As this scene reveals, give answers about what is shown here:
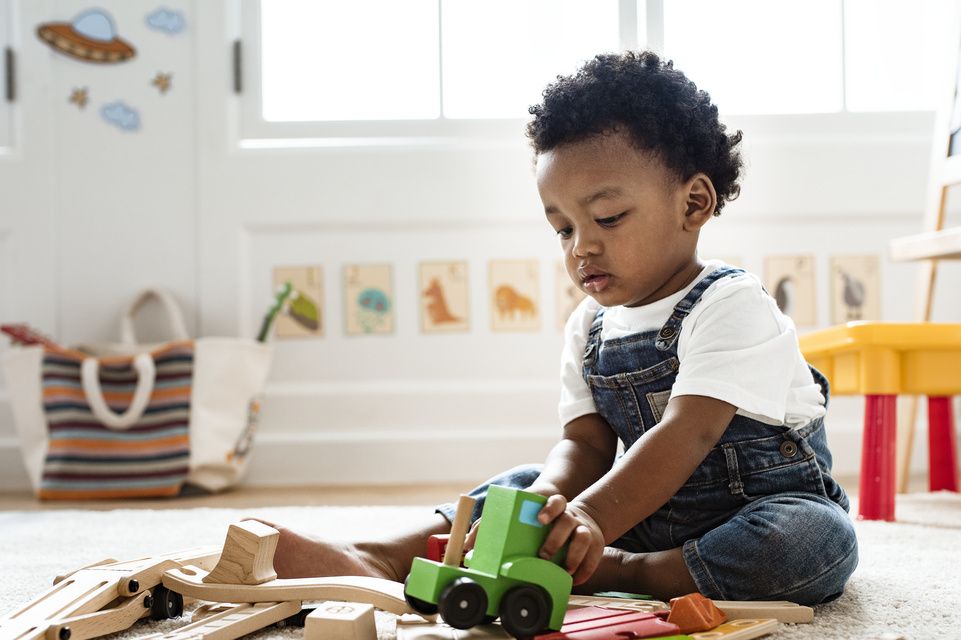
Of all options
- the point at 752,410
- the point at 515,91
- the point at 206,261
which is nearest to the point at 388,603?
the point at 752,410

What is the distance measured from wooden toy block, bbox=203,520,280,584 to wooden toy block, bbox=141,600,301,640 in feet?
0.07

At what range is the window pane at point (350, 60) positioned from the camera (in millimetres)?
1864

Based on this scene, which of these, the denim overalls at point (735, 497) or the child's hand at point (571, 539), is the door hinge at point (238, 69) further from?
the child's hand at point (571, 539)

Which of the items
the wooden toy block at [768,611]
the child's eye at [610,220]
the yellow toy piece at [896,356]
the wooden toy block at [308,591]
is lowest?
the wooden toy block at [768,611]

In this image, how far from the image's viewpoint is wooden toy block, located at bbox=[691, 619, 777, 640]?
604 millimetres

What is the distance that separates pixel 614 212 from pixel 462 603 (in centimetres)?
36

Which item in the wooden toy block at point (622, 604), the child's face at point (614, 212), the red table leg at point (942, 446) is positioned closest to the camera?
the wooden toy block at point (622, 604)

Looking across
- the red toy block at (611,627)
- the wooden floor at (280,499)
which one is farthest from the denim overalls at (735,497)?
the wooden floor at (280,499)

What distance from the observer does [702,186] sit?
84 centimetres

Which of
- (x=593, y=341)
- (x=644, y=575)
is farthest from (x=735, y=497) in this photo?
(x=593, y=341)

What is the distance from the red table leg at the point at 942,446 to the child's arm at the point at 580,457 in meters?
0.80

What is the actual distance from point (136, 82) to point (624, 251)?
1.33 meters

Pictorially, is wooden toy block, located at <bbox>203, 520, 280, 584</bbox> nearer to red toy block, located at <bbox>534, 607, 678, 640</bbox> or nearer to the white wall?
red toy block, located at <bbox>534, 607, 678, 640</bbox>

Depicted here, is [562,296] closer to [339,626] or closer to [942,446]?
[942,446]
